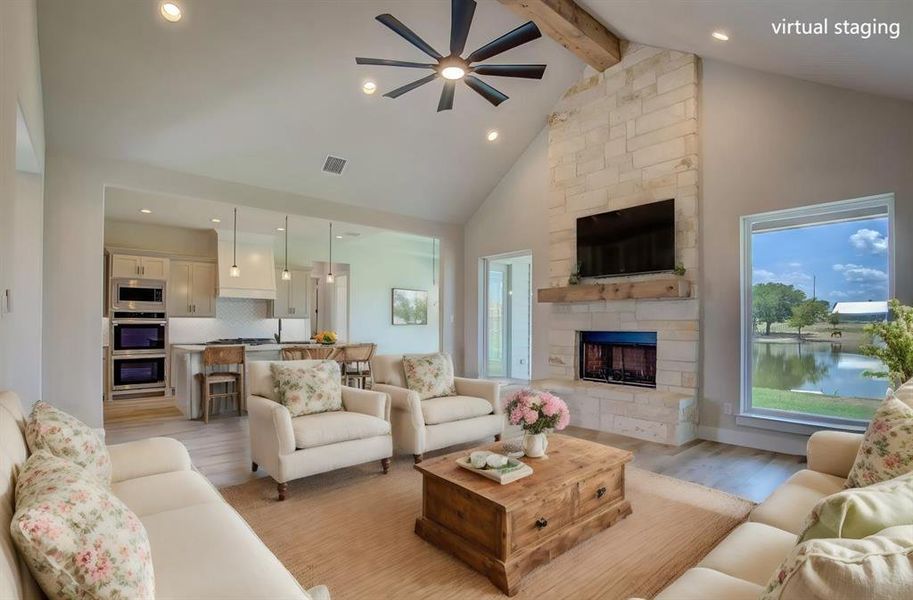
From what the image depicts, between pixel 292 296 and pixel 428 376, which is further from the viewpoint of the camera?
pixel 292 296

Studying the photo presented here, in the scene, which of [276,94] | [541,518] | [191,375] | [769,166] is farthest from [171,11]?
[769,166]

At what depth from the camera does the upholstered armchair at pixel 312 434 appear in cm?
304

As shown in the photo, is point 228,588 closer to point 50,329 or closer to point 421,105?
point 50,329

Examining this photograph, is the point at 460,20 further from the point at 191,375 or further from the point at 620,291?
the point at 191,375

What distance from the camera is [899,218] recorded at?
3.52m

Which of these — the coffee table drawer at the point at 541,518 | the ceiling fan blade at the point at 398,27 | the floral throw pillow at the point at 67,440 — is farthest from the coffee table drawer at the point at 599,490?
the ceiling fan blade at the point at 398,27

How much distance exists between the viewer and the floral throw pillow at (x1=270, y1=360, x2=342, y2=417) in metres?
3.42

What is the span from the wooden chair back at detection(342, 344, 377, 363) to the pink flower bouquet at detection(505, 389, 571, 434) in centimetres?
403

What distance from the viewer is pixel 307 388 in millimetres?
3494

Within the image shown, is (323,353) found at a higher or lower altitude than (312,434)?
higher

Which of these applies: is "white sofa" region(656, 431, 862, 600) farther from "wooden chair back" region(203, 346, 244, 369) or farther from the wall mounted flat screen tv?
"wooden chair back" region(203, 346, 244, 369)

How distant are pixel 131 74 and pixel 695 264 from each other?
213 inches

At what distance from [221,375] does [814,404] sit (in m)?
6.24

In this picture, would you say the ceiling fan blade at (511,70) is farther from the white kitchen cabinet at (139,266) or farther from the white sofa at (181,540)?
the white kitchen cabinet at (139,266)
